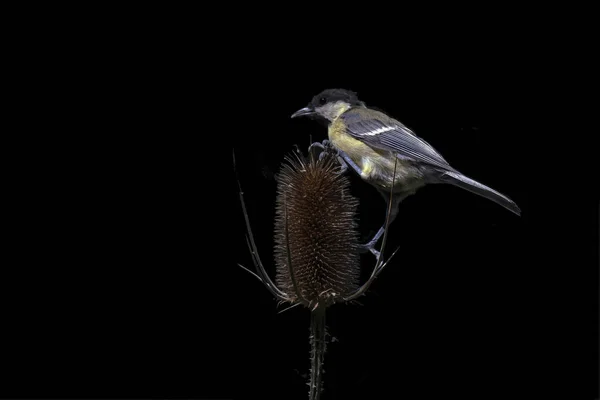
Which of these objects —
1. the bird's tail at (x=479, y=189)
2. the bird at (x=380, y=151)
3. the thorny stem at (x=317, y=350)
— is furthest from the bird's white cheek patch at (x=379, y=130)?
the thorny stem at (x=317, y=350)

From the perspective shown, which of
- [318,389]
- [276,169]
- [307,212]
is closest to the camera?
[318,389]

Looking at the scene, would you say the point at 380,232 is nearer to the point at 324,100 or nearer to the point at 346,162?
the point at 346,162

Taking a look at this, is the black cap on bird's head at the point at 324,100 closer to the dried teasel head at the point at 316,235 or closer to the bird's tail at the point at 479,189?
the dried teasel head at the point at 316,235

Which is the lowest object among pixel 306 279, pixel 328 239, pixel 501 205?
pixel 306 279

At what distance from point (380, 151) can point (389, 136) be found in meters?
0.06

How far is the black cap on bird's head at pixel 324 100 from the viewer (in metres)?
1.97

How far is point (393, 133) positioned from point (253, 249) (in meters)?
0.59

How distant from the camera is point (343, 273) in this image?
1.76 metres

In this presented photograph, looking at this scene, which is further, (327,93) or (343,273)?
(327,93)

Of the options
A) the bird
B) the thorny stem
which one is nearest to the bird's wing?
the bird

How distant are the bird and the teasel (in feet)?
0.35

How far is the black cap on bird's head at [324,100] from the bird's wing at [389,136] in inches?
2.0

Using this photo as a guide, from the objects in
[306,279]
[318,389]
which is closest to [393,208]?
[306,279]

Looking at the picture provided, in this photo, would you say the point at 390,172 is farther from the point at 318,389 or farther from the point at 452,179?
the point at 318,389
